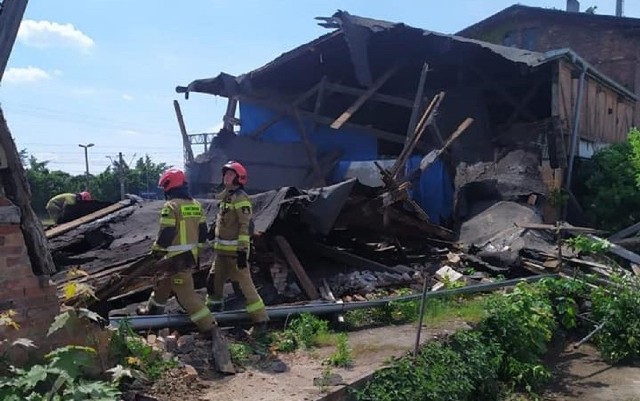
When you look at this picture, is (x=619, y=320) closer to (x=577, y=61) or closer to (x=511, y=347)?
(x=511, y=347)

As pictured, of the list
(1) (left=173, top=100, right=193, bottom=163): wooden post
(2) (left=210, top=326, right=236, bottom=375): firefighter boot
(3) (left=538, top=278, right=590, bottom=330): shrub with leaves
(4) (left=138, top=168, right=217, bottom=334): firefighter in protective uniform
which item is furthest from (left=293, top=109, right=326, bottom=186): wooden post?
(2) (left=210, top=326, right=236, bottom=375): firefighter boot

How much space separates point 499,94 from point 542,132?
5.20 feet

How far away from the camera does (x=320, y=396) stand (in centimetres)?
440

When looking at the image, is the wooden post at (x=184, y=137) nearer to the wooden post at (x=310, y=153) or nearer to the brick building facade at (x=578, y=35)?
the wooden post at (x=310, y=153)

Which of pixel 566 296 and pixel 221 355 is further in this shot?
pixel 566 296

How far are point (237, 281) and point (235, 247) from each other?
348 millimetres

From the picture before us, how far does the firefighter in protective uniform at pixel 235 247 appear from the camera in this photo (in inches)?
234

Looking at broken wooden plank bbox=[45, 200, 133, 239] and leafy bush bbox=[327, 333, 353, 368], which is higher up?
broken wooden plank bbox=[45, 200, 133, 239]

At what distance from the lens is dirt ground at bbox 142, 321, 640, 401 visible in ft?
14.6

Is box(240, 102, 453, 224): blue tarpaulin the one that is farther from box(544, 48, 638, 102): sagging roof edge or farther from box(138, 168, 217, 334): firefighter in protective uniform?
box(138, 168, 217, 334): firefighter in protective uniform

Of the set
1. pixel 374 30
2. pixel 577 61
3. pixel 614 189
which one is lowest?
pixel 614 189

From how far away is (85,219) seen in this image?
30.0 ft

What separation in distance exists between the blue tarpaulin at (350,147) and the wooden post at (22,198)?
8598 millimetres

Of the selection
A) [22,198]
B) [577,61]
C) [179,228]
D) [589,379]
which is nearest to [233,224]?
[179,228]
